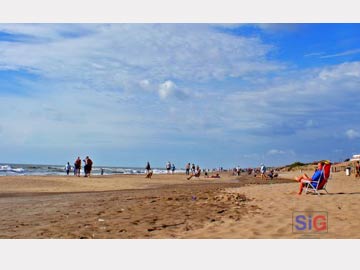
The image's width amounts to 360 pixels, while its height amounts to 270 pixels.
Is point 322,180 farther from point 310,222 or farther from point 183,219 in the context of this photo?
point 183,219

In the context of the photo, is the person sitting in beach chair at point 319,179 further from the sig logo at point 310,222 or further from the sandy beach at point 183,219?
the sig logo at point 310,222

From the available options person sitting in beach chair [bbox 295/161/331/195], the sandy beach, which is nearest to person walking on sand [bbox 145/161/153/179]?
person sitting in beach chair [bbox 295/161/331/195]

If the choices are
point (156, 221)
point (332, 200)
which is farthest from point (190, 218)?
point (332, 200)

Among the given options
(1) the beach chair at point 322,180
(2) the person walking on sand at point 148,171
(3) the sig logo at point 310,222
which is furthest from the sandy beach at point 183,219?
(2) the person walking on sand at point 148,171

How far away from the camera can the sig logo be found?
7.95 metres

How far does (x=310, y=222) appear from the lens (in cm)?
876

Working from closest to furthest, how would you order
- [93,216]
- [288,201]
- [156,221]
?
[156,221] < [93,216] < [288,201]

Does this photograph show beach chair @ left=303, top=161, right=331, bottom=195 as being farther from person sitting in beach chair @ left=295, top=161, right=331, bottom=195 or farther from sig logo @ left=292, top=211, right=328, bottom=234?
sig logo @ left=292, top=211, right=328, bottom=234

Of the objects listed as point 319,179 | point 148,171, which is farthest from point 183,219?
point 148,171
